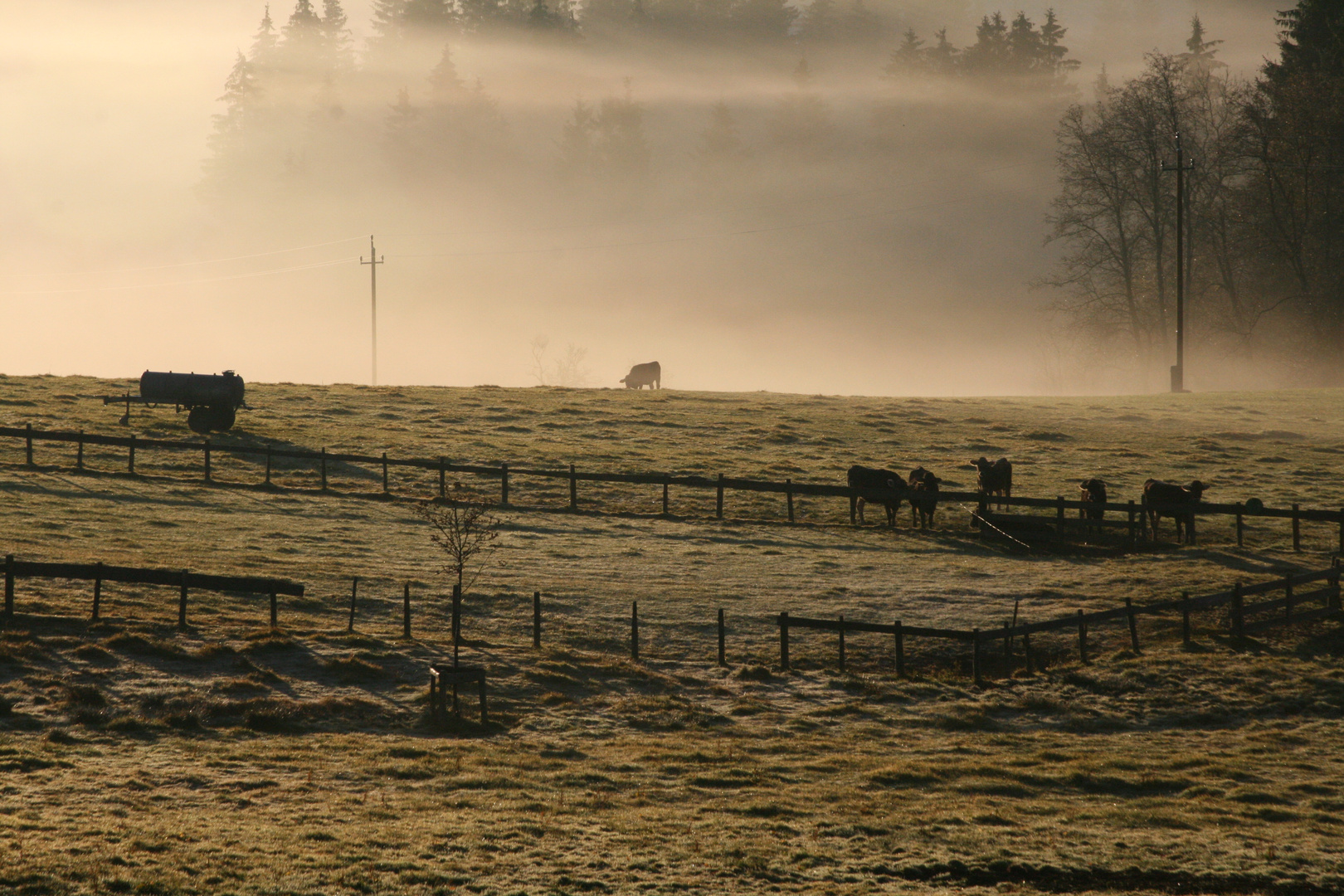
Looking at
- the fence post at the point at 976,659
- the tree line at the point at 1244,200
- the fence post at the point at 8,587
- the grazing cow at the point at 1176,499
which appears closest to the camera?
the fence post at the point at 8,587

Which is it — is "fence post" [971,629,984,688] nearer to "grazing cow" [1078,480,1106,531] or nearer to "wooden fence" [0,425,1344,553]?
"wooden fence" [0,425,1344,553]

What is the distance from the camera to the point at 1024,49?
138125mm

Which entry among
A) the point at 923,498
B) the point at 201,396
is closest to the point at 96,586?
the point at 923,498

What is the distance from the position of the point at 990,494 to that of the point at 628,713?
15929mm

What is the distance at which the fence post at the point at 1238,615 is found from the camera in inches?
846

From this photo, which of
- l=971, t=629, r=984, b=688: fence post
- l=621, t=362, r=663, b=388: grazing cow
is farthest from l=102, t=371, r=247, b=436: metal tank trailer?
l=621, t=362, r=663, b=388: grazing cow

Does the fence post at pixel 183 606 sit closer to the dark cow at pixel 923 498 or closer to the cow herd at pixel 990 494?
the cow herd at pixel 990 494

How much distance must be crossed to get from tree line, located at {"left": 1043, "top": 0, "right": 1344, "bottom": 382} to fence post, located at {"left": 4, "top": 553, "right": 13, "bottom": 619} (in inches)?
Answer: 2384

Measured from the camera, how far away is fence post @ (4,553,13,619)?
1888 cm

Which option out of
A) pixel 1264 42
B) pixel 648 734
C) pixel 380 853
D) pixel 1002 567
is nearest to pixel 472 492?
pixel 1002 567

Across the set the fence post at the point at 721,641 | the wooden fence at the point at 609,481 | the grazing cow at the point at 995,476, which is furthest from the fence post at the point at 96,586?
the grazing cow at the point at 995,476

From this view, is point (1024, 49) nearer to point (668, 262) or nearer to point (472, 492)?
point (668, 262)

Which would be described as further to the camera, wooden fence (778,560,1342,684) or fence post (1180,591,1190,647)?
fence post (1180,591,1190,647)

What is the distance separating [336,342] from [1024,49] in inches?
3681
